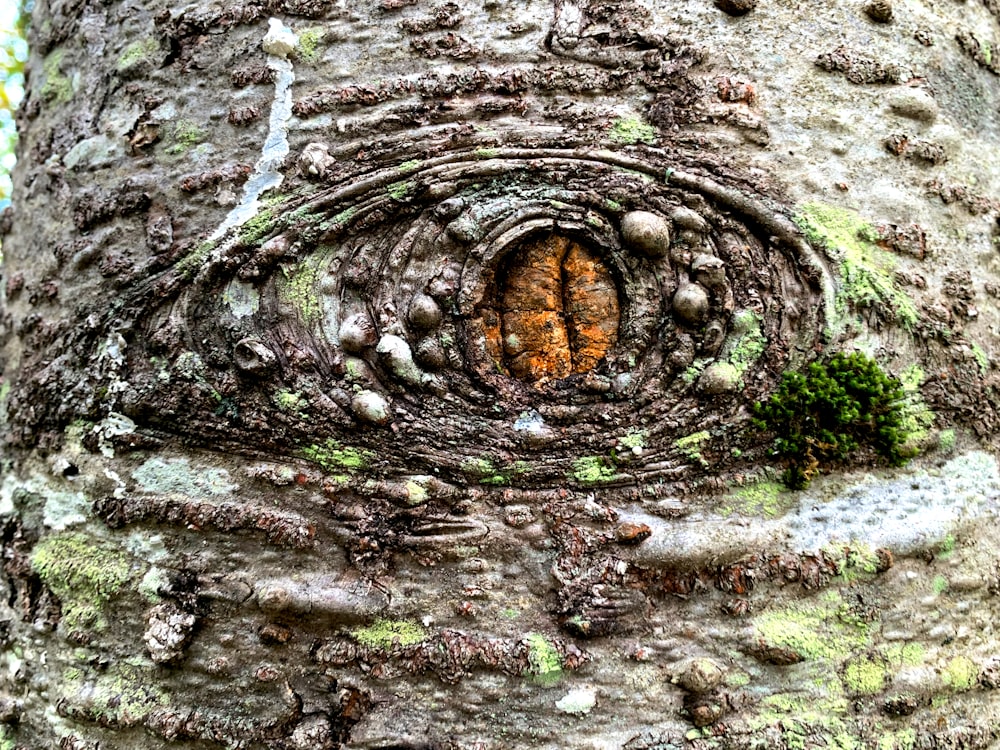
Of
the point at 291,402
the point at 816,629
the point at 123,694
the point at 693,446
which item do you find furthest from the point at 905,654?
the point at 123,694

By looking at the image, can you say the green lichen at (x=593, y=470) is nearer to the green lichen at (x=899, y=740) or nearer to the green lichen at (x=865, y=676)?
the green lichen at (x=865, y=676)

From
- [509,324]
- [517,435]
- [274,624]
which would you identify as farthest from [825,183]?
[274,624]

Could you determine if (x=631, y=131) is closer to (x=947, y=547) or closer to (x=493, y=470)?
(x=493, y=470)

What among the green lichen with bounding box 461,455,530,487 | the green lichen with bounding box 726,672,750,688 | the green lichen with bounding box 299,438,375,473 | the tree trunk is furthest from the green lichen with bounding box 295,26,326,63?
the green lichen with bounding box 726,672,750,688

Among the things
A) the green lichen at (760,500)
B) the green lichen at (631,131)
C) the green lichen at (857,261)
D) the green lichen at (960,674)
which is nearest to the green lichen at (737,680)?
the green lichen at (760,500)

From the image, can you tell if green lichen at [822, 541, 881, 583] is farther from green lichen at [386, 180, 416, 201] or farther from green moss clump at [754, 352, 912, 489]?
green lichen at [386, 180, 416, 201]
